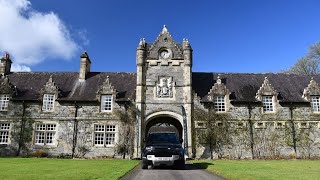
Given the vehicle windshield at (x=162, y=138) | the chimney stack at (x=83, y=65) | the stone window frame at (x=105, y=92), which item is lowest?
the vehicle windshield at (x=162, y=138)

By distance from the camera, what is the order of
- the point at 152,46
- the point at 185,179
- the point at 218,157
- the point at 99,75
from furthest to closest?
1. the point at 99,75
2. the point at 152,46
3. the point at 218,157
4. the point at 185,179

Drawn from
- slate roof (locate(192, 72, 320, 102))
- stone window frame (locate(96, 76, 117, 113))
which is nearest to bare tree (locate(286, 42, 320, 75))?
slate roof (locate(192, 72, 320, 102))

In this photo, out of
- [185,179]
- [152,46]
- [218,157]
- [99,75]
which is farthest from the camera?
[99,75]

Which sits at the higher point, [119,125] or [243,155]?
[119,125]

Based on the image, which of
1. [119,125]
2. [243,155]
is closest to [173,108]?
[119,125]

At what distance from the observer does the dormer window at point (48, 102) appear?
99.8ft

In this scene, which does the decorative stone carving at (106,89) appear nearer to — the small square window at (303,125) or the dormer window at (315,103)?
the small square window at (303,125)

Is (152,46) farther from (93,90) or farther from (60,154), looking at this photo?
(60,154)

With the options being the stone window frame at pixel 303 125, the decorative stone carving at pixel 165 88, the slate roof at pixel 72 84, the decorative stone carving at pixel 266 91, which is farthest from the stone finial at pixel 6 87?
the stone window frame at pixel 303 125

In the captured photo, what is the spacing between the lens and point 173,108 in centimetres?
2914

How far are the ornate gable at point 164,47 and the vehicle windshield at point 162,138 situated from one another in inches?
495

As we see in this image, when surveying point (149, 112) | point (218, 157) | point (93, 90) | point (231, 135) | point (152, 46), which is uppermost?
point (152, 46)

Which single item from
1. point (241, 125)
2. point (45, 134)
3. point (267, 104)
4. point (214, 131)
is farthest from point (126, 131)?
point (267, 104)

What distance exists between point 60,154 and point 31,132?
3.57m
